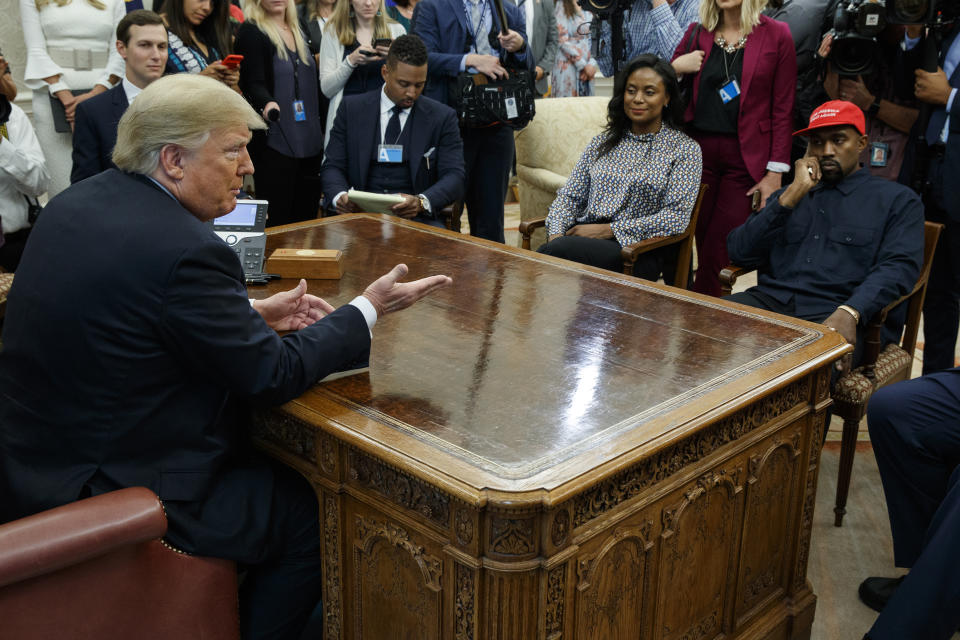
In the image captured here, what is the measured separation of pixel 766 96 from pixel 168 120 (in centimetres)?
290

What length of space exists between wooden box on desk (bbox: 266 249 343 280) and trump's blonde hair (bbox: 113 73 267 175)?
0.85 metres

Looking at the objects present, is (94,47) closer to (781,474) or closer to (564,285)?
(564,285)

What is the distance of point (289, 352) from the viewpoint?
1.82m

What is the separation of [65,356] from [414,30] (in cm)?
330

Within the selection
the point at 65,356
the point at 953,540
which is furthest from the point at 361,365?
the point at 953,540

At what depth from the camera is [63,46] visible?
446cm

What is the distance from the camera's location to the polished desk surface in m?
1.62

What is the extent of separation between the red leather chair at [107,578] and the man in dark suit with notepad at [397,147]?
2.41 metres

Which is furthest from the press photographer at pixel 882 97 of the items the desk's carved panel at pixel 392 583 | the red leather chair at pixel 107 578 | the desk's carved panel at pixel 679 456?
the red leather chair at pixel 107 578

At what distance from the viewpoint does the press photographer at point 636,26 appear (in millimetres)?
4719

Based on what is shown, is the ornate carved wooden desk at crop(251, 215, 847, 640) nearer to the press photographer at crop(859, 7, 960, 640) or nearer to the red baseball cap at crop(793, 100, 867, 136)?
the press photographer at crop(859, 7, 960, 640)

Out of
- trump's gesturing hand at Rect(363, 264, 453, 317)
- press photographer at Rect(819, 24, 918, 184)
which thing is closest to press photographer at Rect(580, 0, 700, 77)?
press photographer at Rect(819, 24, 918, 184)

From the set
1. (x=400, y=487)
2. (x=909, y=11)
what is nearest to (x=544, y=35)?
(x=909, y=11)

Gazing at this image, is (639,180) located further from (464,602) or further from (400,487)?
(464,602)
